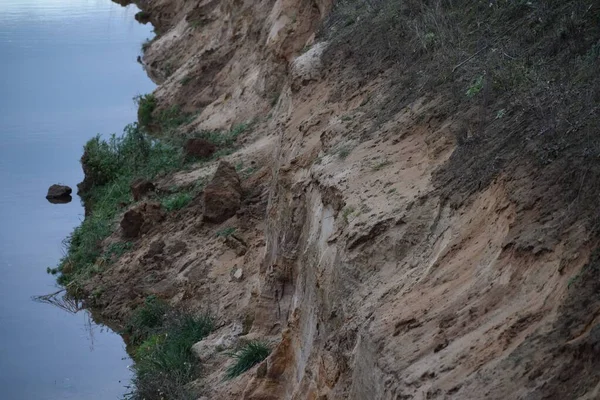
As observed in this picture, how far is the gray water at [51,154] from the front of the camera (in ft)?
55.4

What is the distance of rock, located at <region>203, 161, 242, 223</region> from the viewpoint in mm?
16953

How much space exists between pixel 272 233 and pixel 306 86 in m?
2.61

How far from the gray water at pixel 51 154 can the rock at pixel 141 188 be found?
7.78ft

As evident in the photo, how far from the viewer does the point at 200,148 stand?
20.4m

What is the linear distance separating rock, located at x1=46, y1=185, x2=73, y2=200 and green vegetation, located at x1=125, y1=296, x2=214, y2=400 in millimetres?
10232

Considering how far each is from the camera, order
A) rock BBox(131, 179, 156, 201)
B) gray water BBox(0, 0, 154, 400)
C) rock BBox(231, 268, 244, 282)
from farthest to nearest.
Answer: rock BBox(131, 179, 156, 201), gray water BBox(0, 0, 154, 400), rock BBox(231, 268, 244, 282)

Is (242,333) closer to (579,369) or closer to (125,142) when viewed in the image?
(579,369)

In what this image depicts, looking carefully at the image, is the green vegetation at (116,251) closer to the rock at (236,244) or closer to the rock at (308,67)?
the rock at (236,244)

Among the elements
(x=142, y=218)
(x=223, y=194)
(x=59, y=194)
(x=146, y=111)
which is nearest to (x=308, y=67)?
(x=223, y=194)

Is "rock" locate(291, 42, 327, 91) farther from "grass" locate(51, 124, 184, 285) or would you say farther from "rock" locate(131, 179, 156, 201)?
"rock" locate(131, 179, 156, 201)

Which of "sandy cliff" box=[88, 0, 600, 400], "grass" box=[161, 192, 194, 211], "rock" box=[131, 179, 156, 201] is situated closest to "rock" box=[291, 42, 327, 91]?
"sandy cliff" box=[88, 0, 600, 400]

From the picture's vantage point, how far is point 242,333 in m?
12.7

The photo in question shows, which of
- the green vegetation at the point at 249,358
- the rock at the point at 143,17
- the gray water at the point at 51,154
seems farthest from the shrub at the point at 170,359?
the rock at the point at 143,17

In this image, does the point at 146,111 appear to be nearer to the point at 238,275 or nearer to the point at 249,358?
the point at 238,275
